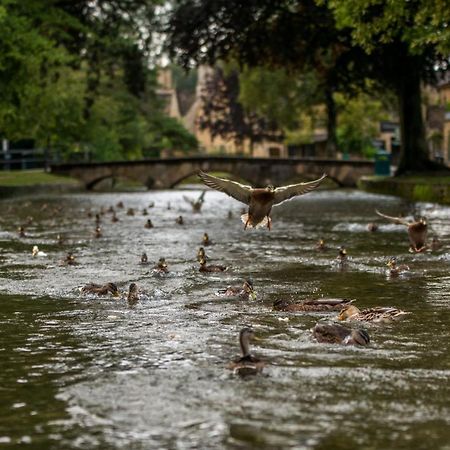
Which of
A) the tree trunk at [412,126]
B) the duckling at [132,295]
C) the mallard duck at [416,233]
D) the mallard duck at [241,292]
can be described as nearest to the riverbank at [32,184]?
the tree trunk at [412,126]

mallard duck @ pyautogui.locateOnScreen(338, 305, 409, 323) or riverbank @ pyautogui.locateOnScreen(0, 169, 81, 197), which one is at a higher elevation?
riverbank @ pyautogui.locateOnScreen(0, 169, 81, 197)

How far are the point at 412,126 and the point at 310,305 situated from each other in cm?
3873

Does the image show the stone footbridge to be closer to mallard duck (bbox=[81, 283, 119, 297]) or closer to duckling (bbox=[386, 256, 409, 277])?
duckling (bbox=[386, 256, 409, 277])

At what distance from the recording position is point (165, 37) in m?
53.6

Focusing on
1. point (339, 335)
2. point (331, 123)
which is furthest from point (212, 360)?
point (331, 123)

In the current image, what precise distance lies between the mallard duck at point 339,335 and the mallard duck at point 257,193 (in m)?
5.46

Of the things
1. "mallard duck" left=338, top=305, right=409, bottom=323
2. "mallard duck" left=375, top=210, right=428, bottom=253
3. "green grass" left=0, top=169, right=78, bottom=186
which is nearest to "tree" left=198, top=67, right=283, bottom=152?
"green grass" left=0, top=169, right=78, bottom=186

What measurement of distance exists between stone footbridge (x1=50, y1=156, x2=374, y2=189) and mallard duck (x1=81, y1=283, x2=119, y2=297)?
62.3 meters

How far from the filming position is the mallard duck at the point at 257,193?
685 inches

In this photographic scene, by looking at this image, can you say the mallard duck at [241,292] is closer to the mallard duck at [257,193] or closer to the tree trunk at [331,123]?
the mallard duck at [257,193]

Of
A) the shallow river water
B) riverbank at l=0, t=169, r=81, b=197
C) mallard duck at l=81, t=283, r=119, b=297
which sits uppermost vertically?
riverbank at l=0, t=169, r=81, b=197

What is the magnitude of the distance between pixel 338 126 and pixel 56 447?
100 m

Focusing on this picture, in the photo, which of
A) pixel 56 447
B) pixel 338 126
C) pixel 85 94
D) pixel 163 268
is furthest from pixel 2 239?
pixel 338 126

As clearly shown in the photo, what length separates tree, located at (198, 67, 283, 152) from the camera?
12769 cm
